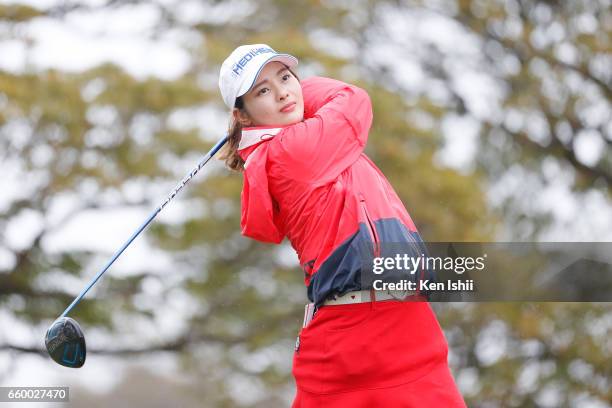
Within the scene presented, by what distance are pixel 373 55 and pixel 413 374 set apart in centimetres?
565

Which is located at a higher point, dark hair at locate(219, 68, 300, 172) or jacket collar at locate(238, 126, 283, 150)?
jacket collar at locate(238, 126, 283, 150)

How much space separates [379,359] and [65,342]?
0.84m

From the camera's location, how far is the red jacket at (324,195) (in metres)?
2.08

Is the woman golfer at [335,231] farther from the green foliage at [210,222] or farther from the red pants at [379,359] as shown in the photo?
the green foliage at [210,222]

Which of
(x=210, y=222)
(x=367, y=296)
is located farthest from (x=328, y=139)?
(x=210, y=222)

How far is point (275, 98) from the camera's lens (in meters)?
2.21

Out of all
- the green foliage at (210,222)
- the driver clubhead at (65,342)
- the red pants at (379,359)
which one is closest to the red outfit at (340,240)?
the red pants at (379,359)

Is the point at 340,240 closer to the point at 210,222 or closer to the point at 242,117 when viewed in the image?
the point at 242,117

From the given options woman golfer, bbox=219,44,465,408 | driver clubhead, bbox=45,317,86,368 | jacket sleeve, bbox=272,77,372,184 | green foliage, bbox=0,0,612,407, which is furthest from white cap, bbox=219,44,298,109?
green foliage, bbox=0,0,612,407

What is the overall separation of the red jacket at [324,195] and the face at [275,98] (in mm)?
44

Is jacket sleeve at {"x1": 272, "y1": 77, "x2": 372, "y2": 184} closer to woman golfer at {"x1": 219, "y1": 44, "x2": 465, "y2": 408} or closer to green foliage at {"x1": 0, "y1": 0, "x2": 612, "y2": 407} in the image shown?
woman golfer at {"x1": 219, "y1": 44, "x2": 465, "y2": 408}

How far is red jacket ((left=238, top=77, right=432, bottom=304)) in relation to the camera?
208 centimetres

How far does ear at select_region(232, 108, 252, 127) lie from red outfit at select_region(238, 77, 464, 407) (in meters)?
0.08

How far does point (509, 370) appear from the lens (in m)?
6.72
